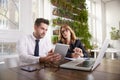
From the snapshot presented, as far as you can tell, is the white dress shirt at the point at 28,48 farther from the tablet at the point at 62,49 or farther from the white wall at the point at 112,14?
the white wall at the point at 112,14

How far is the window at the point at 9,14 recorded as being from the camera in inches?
86.0

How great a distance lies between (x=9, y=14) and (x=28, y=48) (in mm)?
841

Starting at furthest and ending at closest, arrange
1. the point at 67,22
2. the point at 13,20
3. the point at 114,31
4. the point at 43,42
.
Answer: the point at 114,31 < the point at 67,22 < the point at 13,20 < the point at 43,42

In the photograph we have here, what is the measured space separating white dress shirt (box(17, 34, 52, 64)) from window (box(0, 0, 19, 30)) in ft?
1.91

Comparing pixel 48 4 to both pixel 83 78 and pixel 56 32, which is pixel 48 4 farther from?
pixel 83 78

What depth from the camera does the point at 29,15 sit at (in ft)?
8.34

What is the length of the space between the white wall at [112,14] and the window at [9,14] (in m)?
4.62

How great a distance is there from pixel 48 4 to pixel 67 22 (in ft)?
2.64

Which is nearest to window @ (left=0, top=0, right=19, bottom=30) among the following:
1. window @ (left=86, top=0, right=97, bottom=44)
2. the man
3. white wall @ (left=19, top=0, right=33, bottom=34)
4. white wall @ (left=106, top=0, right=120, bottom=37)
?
white wall @ (left=19, top=0, right=33, bottom=34)

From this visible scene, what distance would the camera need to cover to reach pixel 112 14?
19.6 feet

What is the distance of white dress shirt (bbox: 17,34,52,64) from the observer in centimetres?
160

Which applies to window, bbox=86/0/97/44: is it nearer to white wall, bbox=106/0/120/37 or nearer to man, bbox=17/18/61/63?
white wall, bbox=106/0/120/37

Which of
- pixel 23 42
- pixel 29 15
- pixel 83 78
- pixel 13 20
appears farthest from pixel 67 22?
pixel 83 78

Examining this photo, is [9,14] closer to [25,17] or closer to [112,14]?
[25,17]
